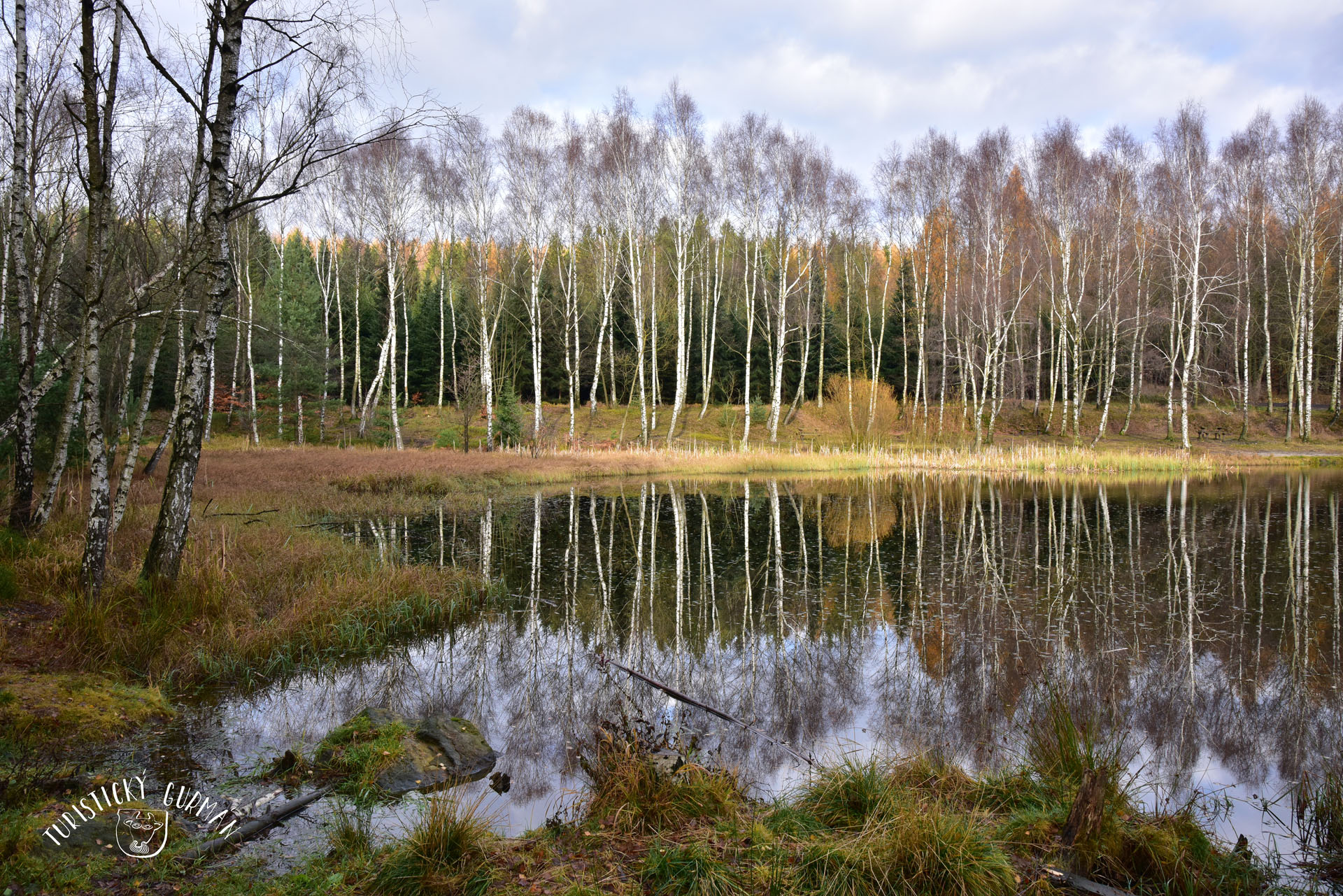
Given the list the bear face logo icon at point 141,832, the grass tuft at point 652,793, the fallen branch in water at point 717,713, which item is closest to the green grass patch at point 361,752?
the bear face logo icon at point 141,832

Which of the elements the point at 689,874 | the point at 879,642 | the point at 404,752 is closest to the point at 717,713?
the point at 689,874

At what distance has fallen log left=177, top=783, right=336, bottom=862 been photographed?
10.2 ft

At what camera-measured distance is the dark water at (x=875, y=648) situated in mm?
4629

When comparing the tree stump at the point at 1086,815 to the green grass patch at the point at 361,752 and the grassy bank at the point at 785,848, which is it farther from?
the green grass patch at the point at 361,752

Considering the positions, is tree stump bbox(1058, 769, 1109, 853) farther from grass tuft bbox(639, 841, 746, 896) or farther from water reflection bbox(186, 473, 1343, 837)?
grass tuft bbox(639, 841, 746, 896)

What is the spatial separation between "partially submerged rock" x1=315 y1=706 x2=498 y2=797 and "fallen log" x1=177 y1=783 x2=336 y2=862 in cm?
24

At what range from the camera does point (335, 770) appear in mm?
4223

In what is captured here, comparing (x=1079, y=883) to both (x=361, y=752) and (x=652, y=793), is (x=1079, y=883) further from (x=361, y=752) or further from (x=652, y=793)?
(x=361, y=752)

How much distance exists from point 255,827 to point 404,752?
3.29 ft

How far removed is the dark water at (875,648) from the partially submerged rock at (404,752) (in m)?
0.23

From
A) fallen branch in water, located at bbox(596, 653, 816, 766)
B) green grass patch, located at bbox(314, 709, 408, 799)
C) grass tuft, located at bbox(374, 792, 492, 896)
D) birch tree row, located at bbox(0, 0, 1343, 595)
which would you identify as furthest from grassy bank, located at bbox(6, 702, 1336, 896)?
birch tree row, located at bbox(0, 0, 1343, 595)

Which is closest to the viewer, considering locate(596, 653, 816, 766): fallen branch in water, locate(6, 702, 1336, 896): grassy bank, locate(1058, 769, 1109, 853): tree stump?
locate(6, 702, 1336, 896): grassy bank

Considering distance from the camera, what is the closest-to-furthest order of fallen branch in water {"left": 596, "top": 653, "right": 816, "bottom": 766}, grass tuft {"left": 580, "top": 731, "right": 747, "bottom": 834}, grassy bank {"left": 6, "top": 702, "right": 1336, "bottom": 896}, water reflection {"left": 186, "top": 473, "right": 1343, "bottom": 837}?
grassy bank {"left": 6, "top": 702, "right": 1336, "bottom": 896} → grass tuft {"left": 580, "top": 731, "right": 747, "bottom": 834} → fallen branch in water {"left": 596, "top": 653, "right": 816, "bottom": 766} → water reflection {"left": 186, "top": 473, "right": 1343, "bottom": 837}

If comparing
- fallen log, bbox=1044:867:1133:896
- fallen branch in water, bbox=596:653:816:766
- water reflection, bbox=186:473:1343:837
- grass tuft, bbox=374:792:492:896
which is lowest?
water reflection, bbox=186:473:1343:837
